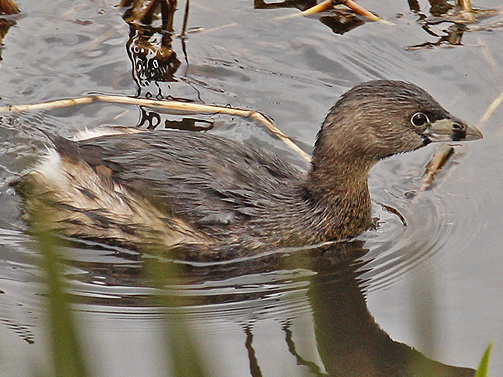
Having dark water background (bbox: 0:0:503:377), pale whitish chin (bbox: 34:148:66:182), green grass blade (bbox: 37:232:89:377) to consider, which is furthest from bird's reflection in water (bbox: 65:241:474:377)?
green grass blade (bbox: 37:232:89:377)

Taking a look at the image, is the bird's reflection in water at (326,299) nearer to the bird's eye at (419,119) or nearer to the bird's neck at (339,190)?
the bird's neck at (339,190)

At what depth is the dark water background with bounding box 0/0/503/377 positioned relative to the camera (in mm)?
4582

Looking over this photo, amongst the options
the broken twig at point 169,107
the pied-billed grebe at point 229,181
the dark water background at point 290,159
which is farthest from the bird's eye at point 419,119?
the broken twig at point 169,107

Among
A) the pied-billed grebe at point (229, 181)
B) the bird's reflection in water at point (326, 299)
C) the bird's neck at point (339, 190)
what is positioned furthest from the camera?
the bird's neck at point (339, 190)

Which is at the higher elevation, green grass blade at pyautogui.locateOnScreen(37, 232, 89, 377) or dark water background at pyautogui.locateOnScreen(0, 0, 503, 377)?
green grass blade at pyautogui.locateOnScreen(37, 232, 89, 377)

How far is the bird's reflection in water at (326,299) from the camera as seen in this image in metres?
4.39

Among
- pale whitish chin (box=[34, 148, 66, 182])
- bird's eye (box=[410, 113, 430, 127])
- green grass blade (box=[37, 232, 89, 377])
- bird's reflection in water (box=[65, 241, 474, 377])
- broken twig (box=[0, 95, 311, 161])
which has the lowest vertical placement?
bird's reflection in water (box=[65, 241, 474, 377])

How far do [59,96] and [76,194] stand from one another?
4.47 ft

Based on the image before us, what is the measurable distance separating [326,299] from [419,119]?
1.18 m

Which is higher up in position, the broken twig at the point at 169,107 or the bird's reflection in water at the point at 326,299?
the broken twig at the point at 169,107

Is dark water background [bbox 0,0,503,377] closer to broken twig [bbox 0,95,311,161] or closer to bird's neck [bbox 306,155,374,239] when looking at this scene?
broken twig [bbox 0,95,311,161]

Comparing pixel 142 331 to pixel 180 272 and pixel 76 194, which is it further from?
pixel 76 194

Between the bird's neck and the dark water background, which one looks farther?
the bird's neck

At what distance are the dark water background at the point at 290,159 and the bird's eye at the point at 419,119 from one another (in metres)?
0.58
